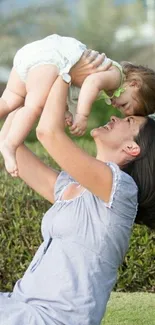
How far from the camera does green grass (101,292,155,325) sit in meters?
4.67

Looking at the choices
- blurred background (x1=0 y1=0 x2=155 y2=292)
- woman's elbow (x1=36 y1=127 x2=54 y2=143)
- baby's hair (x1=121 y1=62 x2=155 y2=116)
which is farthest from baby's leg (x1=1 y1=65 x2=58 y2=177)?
blurred background (x1=0 y1=0 x2=155 y2=292)

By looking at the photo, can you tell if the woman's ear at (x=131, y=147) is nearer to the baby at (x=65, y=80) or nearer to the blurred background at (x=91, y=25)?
the baby at (x=65, y=80)

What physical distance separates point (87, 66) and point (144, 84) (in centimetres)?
25

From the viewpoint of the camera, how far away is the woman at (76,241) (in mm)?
2926

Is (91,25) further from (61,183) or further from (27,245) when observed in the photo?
(61,183)

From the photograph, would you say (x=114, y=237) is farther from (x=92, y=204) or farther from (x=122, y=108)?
(x=122, y=108)

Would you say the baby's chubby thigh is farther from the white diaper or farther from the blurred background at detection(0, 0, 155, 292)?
the blurred background at detection(0, 0, 155, 292)

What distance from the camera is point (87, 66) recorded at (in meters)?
3.05

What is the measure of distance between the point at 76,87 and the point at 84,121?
22 centimetres

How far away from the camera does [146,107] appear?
3195 mm

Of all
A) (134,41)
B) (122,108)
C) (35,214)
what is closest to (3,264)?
(35,214)

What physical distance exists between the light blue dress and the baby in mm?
259

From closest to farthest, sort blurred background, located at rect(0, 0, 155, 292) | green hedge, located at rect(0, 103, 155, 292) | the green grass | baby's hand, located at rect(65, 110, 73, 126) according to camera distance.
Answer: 1. baby's hand, located at rect(65, 110, 73, 126)
2. the green grass
3. green hedge, located at rect(0, 103, 155, 292)
4. blurred background, located at rect(0, 0, 155, 292)

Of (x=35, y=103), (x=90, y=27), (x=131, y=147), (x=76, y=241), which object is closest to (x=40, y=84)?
(x=35, y=103)
